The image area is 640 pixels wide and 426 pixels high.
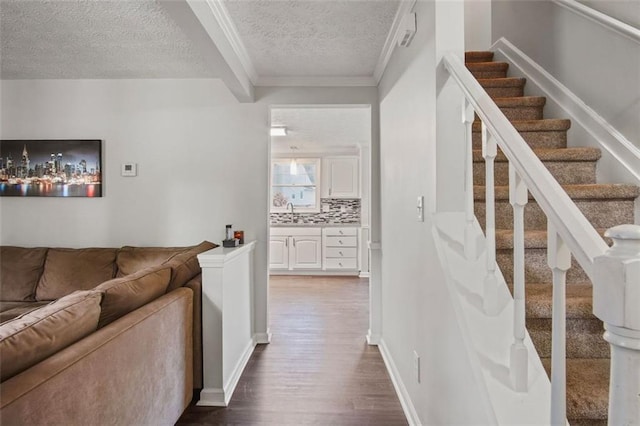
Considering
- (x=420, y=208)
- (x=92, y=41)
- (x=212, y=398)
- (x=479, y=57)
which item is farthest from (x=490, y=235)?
(x=92, y=41)

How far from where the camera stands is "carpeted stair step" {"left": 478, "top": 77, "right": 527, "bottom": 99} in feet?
7.84

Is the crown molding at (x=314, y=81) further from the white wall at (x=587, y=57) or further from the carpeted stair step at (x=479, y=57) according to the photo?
the white wall at (x=587, y=57)

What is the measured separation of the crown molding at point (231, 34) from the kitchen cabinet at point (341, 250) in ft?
11.4

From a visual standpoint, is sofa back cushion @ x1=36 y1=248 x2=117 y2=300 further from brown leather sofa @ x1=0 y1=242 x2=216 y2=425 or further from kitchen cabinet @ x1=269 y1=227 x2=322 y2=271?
kitchen cabinet @ x1=269 y1=227 x2=322 y2=271

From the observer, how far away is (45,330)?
1.06 meters

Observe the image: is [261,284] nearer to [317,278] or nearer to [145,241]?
[145,241]

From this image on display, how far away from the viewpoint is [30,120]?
3.05 meters

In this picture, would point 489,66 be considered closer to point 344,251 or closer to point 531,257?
point 531,257

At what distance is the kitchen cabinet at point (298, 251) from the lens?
5841 millimetres

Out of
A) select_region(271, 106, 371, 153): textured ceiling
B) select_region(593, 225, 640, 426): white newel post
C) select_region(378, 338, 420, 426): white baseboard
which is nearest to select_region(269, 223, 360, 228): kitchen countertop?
select_region(271, 106, 371, 153): textured ceiling

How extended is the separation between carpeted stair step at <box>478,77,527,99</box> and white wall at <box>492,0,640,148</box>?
0.57 feet

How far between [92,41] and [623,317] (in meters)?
3.08

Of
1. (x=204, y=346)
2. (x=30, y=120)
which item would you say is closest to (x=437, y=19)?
(x=204, y=346)

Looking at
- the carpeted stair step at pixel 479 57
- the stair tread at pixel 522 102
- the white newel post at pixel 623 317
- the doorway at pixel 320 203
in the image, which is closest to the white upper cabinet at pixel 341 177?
the doorway at pixel 320 203
